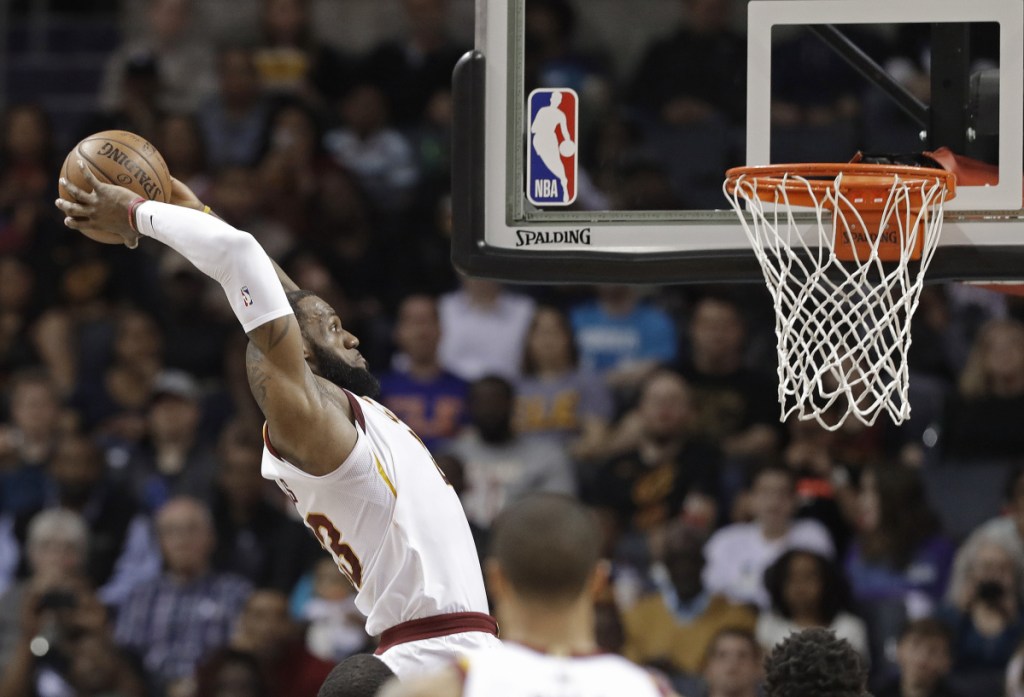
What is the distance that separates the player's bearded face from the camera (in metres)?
5.34

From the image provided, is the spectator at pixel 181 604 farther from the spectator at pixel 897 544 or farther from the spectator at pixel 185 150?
the spectator at pixel 897 544

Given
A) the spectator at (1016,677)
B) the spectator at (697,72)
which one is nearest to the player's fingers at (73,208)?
the spectator at (1016,677)

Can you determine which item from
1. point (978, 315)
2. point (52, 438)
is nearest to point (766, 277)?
point (978, 315)

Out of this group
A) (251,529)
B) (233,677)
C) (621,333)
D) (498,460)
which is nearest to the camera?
(233,677)

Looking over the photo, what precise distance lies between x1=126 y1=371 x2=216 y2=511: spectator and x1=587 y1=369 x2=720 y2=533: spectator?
2296mm

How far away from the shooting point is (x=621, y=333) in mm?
9578

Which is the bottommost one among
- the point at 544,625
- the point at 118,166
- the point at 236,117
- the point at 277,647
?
the point at 277,647

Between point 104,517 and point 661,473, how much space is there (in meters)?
3.15

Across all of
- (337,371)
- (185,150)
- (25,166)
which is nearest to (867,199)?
(337,371)

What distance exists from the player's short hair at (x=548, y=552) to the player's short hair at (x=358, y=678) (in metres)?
1.32

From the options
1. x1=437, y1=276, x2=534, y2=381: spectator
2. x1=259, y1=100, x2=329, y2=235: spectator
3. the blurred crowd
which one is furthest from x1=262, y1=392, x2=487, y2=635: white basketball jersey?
x1=259, y1=100, x2=329, y2=235: spectator

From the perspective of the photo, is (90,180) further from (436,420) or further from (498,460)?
(436,420)

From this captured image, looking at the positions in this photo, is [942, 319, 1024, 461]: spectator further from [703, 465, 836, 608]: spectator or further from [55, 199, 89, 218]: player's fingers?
[55, 199, 89, 218]: player's fingers

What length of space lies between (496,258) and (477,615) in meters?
1.28
